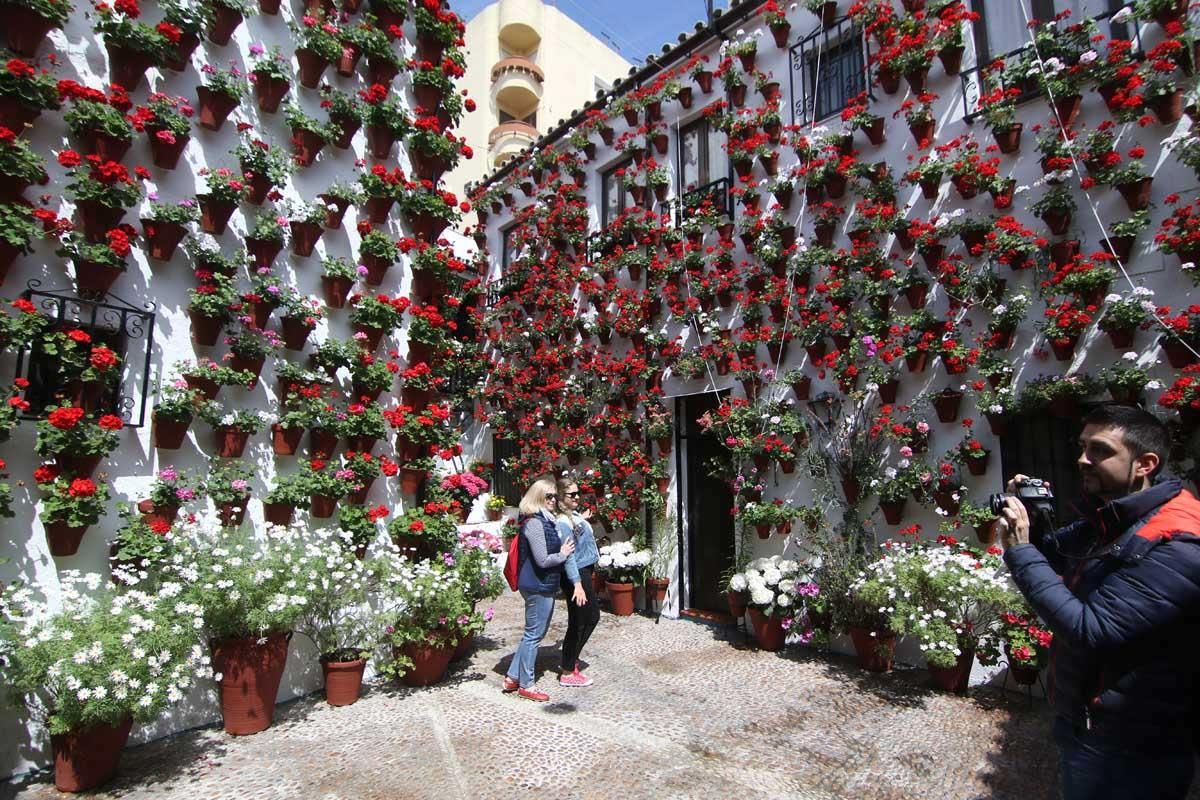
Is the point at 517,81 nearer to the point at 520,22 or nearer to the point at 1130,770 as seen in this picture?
the point at 520,22

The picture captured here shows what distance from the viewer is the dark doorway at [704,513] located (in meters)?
7.55

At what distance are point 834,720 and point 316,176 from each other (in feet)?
19.8

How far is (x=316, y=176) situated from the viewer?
17.6ft

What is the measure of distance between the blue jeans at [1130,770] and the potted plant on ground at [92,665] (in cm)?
408

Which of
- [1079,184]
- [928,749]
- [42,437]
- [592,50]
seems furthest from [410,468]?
[592,50]

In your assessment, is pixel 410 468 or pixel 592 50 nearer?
pixel 410 468

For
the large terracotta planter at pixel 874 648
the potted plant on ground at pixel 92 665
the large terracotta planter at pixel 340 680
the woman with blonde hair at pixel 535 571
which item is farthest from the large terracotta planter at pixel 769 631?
the potted plant on ground at pixel 92 665

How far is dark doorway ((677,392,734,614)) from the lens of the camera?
7.55 m

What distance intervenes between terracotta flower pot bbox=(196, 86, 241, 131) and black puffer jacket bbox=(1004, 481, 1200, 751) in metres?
5.78

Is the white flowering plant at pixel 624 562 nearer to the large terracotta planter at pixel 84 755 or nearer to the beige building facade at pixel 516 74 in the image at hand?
the large terracotta planter at pixel 84 755

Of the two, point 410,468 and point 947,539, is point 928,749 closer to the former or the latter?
point 947,539

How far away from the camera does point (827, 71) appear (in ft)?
22.5

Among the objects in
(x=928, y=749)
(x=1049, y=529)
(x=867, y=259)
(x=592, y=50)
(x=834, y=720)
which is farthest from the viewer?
(x=592, y=50)

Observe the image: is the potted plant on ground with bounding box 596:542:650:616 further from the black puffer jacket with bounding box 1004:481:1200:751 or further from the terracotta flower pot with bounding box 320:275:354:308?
the black puffer jacket with bounding box 1004:481:1200:751
